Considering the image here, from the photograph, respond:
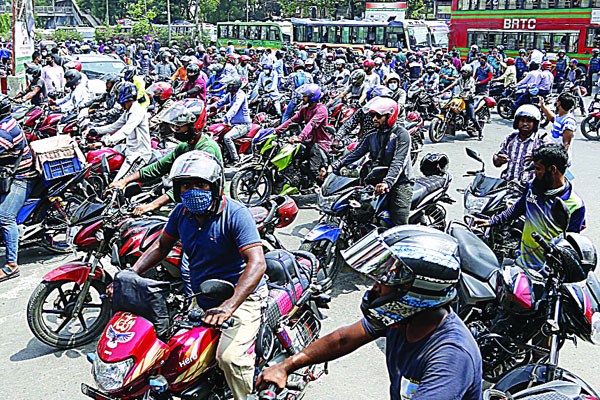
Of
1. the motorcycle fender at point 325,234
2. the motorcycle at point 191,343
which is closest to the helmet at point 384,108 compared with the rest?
the motorcycle fender at point 325,234

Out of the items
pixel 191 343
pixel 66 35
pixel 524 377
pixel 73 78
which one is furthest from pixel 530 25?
pixel 66 35

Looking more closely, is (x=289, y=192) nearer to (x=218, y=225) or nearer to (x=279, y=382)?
(x=218, y=225)

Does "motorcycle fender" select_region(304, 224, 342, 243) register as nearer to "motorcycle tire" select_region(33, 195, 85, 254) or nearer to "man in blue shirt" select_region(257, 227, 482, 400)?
"motorcycle tire" select_region(33, 195, 85, 254)

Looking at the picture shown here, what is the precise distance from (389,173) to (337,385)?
224 centimetres

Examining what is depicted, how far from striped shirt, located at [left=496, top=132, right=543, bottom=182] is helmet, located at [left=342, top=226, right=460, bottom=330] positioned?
14.8ft

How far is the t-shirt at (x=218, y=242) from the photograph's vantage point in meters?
3.38

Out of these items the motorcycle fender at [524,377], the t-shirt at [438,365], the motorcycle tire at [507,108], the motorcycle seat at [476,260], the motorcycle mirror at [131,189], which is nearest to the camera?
the t-shirt at [438,365]

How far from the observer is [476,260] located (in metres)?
4.01

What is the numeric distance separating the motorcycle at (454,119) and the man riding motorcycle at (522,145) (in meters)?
7.34

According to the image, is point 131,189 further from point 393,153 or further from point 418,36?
point 418,36

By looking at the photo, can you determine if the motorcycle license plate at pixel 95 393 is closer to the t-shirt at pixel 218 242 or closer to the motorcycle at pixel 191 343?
the motorcycle at pixel 191 343

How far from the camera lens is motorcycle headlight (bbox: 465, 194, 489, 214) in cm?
649

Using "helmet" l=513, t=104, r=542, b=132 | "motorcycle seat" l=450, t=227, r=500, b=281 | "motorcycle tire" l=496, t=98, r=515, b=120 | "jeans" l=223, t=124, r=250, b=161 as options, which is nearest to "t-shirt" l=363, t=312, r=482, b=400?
"motorcycle seat" l=450, t=227, r=500, b=281

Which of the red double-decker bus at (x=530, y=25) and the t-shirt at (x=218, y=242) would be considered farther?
the red double-decker bus at (x=530, y=25)
